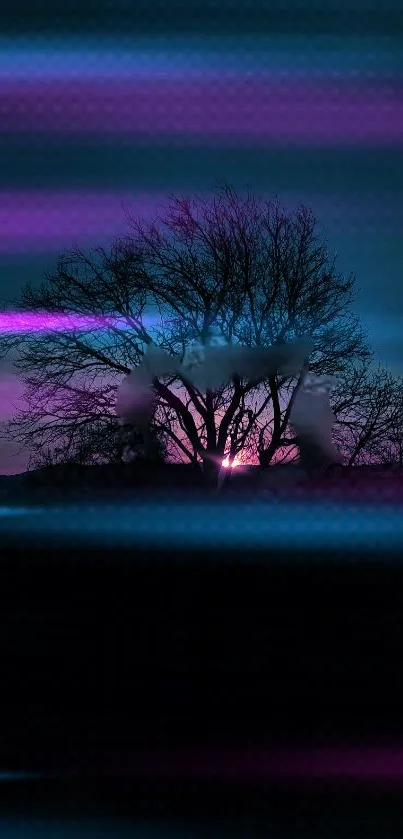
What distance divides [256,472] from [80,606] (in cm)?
236

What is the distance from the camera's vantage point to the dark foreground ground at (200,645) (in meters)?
3.59

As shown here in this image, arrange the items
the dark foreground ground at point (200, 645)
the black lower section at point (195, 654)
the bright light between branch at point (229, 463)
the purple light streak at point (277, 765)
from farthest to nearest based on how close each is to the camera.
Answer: the bright light between branch at point (229, 463)
the black lower section at point (195, 654)
the dark foreground ground at point (200, 645)
the purple light streak at point (277, 765)

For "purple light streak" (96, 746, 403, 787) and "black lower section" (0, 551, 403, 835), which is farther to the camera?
"black lower section" (0, 551, 403, 835)

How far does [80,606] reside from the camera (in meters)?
4.10

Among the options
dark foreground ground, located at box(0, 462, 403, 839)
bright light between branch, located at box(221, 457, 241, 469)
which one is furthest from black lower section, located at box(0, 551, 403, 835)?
bright light between branch, located at box(221, 457, 241, 469)

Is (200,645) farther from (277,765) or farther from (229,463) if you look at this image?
(229,463)

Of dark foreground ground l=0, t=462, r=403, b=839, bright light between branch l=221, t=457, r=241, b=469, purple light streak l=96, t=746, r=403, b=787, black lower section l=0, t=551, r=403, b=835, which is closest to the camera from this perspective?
purple light streak l=96, t=746, r=403, b=787

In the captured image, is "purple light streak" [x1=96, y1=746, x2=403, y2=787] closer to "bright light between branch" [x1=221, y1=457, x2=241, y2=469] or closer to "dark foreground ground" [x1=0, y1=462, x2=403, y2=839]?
"dark foreground ground" [x1=0, y1=462, x2=403, y2=839]

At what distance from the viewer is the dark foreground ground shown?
11.8 feet

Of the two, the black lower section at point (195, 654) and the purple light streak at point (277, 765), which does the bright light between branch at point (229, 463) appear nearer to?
the black lower section at point (195, 654)

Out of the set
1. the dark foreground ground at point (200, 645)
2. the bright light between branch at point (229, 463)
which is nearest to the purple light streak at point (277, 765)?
the dark foreground ground at point (200, 645)

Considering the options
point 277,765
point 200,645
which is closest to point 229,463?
point 200,645

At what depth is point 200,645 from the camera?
4.05 metres

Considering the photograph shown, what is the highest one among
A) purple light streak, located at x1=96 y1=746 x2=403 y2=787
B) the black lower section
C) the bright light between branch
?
the bright light between branch
